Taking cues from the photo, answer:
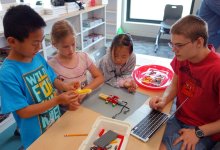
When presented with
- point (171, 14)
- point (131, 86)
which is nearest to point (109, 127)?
point (131, 86)

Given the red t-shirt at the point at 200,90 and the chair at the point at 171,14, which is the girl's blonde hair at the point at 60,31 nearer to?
the red t-shirt at the point at 200,90

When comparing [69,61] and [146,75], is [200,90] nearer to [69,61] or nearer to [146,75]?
[146,75]

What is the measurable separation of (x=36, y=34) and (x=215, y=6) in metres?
1.66

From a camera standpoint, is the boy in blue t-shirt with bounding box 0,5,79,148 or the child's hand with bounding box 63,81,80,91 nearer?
the boy in blue t-shirt with bounding box 0,5,79,148

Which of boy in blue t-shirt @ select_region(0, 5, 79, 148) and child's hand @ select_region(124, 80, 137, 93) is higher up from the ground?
boy in blue t-shirt @ select_region(0, 5, 79, 148)

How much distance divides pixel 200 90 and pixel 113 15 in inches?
141

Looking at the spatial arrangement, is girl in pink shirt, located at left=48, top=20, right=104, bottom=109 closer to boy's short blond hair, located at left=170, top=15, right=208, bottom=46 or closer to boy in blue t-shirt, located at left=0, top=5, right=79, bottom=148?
boy in blue t-shirt, located at left=0, top=5, right=79, bottom=148

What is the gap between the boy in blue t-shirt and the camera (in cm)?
88

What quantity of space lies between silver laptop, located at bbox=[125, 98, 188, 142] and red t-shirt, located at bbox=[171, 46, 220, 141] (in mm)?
180

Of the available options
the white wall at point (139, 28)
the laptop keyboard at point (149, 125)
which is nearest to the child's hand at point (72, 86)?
the laptop keyboard at point (149, 125)

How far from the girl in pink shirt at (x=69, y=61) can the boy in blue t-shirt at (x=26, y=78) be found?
18 cm

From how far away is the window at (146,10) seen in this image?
14.7ft

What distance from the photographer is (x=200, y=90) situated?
1042 mm

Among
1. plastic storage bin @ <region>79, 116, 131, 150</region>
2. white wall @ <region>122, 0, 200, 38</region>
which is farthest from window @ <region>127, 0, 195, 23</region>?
plastic storage bin @ <region>79, 116, 131, 150</region>
